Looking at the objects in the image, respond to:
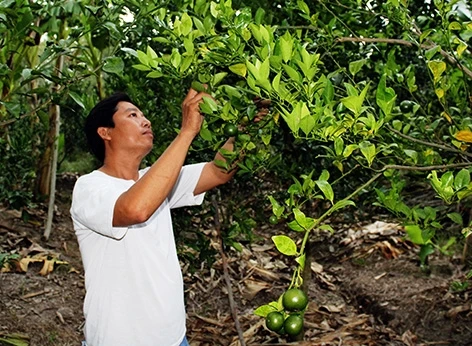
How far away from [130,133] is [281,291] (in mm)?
3063

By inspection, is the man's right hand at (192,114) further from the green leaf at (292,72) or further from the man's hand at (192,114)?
the green leaf at (292,72)

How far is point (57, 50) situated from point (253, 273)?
12.1 ft

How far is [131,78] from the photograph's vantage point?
11.5ft

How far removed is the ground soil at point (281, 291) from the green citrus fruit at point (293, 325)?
2.28 meters

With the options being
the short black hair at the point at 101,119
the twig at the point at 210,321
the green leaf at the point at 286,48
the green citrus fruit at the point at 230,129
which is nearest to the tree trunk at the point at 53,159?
the twig at the point at 210,321

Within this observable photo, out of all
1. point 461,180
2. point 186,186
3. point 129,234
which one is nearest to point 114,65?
point 129,234

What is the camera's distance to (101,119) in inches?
95.2

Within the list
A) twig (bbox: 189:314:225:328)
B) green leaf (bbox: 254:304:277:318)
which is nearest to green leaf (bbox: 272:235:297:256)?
green leaf (bbox: 254:304:277:318)

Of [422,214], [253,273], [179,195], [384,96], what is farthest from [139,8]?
[253,273]

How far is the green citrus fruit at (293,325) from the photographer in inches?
50.2

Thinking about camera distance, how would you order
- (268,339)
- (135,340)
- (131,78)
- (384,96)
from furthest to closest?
(268,339), (131,78), (135,340), (384,96)

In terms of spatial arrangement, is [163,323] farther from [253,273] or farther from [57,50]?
[253,273]

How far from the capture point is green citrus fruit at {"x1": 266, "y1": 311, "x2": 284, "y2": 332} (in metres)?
1.28

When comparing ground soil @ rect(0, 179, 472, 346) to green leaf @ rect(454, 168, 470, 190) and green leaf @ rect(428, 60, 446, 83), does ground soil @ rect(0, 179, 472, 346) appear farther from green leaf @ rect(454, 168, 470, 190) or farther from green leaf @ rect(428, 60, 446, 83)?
green leaf @ rect(454, 168, 470, 190)
